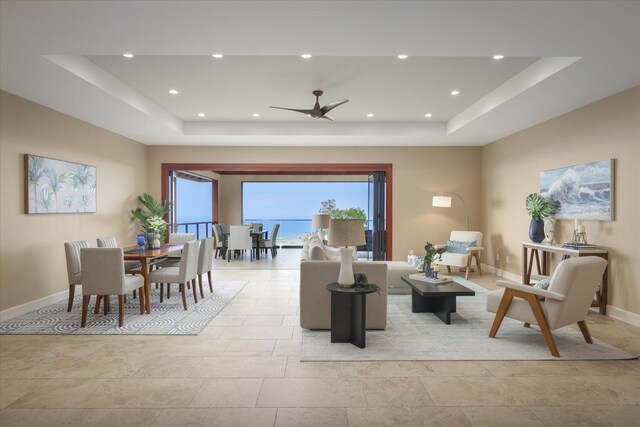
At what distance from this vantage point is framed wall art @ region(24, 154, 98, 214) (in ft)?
15.6

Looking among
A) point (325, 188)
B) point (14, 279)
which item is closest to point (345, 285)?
point (14, 279)

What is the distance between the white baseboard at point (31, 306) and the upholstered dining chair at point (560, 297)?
5.37 m

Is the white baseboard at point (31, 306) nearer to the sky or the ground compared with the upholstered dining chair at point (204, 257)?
nearer to the ground

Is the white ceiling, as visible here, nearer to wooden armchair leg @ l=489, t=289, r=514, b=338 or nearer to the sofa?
the sofa

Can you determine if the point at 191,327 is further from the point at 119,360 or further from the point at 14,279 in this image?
the point at 14,279

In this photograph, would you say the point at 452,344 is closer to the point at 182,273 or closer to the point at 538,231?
the point at 538,231

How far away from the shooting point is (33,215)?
15.9ft

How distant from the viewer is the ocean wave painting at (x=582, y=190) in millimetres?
4543

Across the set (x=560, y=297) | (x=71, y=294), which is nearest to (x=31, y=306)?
(x=71, y=294)

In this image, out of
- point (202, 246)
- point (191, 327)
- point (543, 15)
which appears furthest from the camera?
point (202, 246)

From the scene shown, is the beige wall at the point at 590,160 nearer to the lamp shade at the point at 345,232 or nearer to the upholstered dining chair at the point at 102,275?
the lamp shade at the point at 345,232

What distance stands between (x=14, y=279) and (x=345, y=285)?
3995 mm

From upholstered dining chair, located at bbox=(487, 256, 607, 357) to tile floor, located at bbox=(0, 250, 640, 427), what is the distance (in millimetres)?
370

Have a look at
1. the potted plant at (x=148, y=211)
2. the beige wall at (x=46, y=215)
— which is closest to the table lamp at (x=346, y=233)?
the beige wall at (x=46, y=215)
